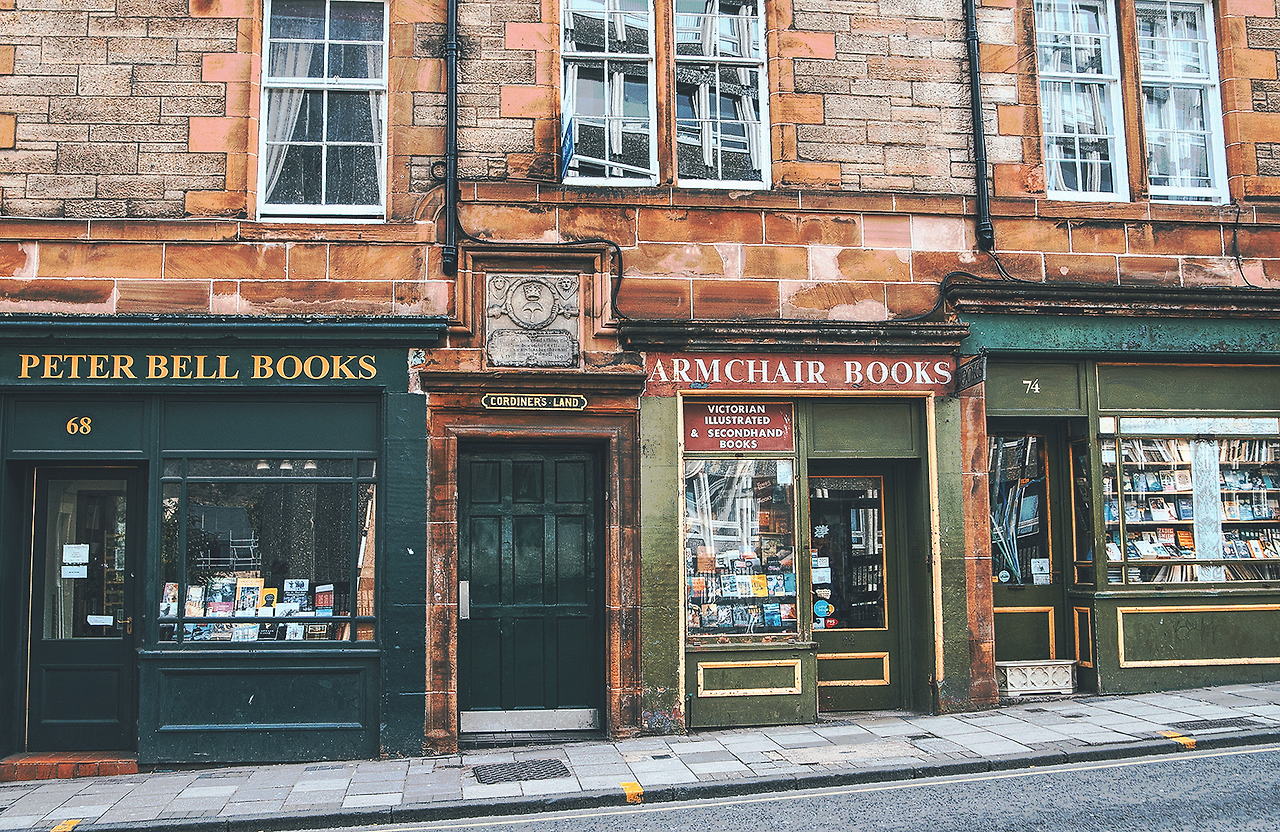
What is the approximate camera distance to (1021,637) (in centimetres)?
1009

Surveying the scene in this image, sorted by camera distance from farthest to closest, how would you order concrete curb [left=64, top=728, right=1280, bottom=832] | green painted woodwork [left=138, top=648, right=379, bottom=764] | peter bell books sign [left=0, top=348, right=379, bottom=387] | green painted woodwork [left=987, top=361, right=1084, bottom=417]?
green painted woodwork [left=987, top=361, right=1084, bottom=417] < peter bell books sign [left=0, top=348, right=379, bottom=387] < green painted woodwork [left=138, top=648, right=379, bottom=764] < concrete curb [left=64, top=728, right=1280, bottom=832]

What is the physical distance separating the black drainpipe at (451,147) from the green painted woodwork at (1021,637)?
648 centimetres

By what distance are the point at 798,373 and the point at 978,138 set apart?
10.00 ft

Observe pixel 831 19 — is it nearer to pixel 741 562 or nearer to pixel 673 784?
pixel 741 562

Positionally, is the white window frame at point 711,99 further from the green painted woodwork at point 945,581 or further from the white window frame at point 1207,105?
the white window frame at point 1207,105

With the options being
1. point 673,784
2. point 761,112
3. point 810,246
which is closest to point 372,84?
point 761,112

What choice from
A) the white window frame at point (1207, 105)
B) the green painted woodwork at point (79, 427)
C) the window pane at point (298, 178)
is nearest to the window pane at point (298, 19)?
the window pane at point (298, 178)

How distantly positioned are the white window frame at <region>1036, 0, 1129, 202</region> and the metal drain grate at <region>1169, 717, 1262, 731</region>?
16.9 ft

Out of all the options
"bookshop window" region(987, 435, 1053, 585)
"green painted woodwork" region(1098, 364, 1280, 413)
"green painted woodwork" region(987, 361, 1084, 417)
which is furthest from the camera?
"bookshop window" region(987, 435, 1053, 585)

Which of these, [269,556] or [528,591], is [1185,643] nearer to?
[528,591]

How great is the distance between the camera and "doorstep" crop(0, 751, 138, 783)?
8.28 meters

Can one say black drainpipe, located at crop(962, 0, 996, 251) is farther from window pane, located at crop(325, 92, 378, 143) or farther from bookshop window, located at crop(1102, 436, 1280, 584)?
window pane, located at crop(325, 92, 378, 143)

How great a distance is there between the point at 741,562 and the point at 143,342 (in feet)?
18.9

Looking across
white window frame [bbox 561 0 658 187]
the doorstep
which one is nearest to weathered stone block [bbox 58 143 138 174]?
white window frame [bbox 561 0 658 187]
